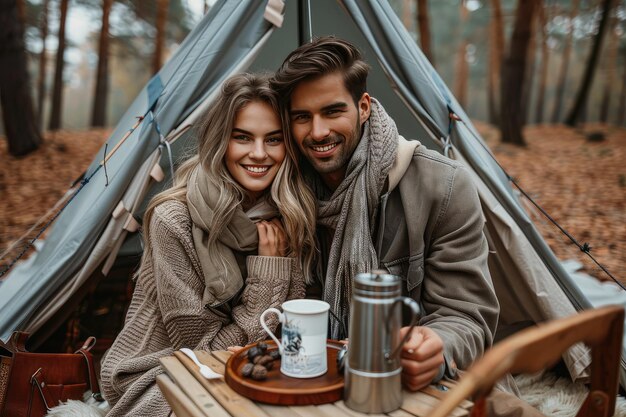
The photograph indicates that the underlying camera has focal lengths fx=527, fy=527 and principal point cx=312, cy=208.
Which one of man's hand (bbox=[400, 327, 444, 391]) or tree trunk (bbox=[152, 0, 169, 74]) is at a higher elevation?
tree trunk (bbox=[152, 0, 169, 74])

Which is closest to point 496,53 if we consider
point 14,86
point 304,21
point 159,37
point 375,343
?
point 159,37

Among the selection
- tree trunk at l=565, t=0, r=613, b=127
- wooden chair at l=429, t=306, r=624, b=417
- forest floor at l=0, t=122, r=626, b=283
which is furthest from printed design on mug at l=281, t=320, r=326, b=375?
tree trunk at l=565, t=0, r=613, b=127

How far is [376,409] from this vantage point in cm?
122

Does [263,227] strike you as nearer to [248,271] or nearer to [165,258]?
[248,271]

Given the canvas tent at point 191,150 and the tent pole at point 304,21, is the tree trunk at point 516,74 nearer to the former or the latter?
the tent pole at point 304,21

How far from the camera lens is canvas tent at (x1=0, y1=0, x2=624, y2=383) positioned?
260cm

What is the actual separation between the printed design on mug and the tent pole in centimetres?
248

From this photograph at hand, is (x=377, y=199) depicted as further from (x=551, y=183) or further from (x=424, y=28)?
(x=424, y=28)

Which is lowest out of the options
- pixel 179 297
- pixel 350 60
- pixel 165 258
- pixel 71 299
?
pixel 71 299

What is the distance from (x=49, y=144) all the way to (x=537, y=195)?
23.9 feet

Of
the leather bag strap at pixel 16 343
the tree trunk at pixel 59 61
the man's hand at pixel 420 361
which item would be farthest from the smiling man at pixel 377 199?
the tree trunk at pixel 59 61

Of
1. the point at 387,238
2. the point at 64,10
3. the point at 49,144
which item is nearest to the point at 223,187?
the point at 387,238

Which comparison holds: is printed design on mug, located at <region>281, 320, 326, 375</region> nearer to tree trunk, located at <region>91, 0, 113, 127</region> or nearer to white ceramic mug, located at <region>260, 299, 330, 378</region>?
white ceramic mug, located at <region>260, 299, 330, 378</region>

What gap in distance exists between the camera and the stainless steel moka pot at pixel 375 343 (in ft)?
3.92
